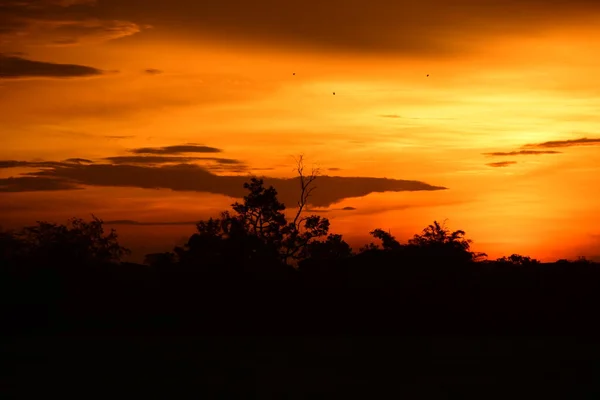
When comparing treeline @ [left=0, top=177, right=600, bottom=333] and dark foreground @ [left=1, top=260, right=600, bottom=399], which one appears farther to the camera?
treeline @ [left=0, top=177, right=600, bottom=333]

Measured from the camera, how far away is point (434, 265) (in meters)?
46.1

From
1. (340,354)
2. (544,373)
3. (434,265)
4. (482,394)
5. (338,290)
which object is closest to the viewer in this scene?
(482,394)

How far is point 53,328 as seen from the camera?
35938 mm

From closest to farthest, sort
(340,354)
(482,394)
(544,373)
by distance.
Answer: (482,394) < (544,373) < (340,354)

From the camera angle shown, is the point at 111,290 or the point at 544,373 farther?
the point at 111,290

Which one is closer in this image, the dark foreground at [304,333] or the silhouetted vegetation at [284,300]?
the dark foreground at [304,333]

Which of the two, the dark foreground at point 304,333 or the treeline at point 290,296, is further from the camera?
the treeline at point 290,296

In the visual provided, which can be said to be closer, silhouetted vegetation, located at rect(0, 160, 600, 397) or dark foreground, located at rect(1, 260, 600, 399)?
dark foreground, located at rect(1, 260, 600, 399)

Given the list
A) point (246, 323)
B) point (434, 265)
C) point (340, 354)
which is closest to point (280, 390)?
point (340, 354)

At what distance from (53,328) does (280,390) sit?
12.5m

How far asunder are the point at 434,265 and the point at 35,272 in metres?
17.9

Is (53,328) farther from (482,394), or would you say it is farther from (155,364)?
(482,394)

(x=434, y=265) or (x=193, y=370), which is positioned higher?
(x=434, y=265)

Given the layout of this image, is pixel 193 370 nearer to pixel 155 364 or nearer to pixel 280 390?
pixel 155 364
